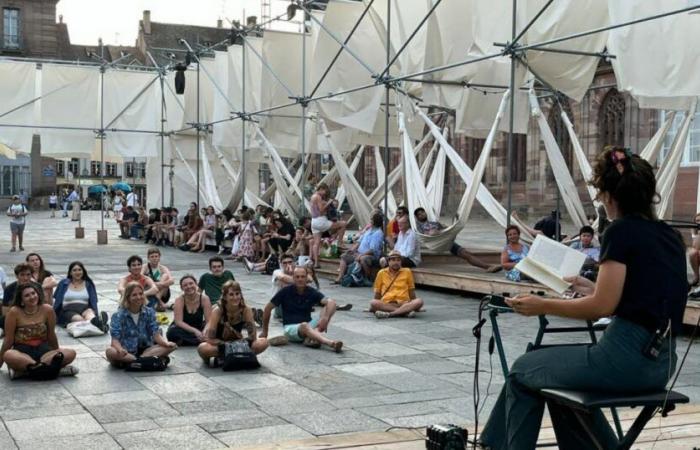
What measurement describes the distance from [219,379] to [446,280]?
675cm

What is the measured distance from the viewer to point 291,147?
23891 millimetres

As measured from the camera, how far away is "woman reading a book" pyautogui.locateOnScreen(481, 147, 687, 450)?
3424mm

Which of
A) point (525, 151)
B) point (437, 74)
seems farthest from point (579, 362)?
point (525, 151)

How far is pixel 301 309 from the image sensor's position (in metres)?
9.40

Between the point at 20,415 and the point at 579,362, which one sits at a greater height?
the point at 579,362

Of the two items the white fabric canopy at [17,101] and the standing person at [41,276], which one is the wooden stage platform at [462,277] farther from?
the white fabric canopy at [17,101]

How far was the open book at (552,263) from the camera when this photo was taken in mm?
4051

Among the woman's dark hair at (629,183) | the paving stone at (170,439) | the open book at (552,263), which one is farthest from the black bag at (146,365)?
the woman's dark hair at (629,183)

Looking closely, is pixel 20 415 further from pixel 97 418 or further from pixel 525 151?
pixel 525 151

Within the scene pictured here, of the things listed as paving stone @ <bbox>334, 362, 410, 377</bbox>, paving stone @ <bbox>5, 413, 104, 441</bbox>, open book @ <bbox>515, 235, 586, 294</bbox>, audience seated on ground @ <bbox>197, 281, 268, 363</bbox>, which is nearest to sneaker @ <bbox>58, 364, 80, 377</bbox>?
audience seated on ground @ <bbox>197, 281, 268, 363</bbox>

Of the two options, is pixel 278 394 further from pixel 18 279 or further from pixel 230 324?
pixel 18 279

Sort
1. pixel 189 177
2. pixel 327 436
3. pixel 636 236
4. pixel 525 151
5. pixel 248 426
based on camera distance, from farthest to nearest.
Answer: pixel 525 151 < pixel 189 177 < pixel 248 426 < pixel 327 436 < pixel 636 236

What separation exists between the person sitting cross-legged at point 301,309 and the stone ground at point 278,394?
197 millimetres

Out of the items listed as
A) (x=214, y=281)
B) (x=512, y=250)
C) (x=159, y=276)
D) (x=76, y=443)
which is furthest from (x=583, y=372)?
(x=512, y=250)
